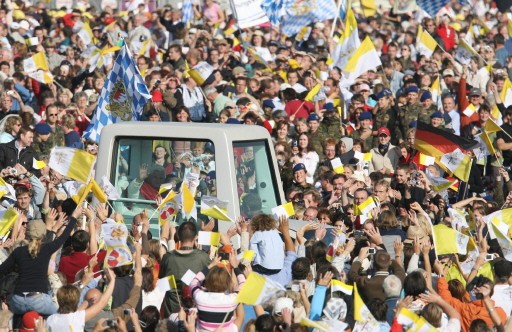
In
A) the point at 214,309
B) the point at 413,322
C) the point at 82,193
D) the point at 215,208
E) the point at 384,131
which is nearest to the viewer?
→ the point at 413,322

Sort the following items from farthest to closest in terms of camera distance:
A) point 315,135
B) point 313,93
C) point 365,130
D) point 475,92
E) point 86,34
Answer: point 86,34, point 475,92, point 313,93, point 365,130, point 315,135

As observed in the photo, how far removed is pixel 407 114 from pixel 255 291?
8944 millimetres

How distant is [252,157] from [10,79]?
24.1ft

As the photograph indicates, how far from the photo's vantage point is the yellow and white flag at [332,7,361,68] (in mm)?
21703

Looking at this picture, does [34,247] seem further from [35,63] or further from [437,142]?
[35,63]

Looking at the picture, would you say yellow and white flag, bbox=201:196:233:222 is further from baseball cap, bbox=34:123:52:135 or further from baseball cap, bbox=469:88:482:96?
baseball cap, bbox=469:88:482:96

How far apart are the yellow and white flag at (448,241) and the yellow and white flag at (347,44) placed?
936 cm

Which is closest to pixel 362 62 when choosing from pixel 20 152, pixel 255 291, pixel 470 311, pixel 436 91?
pixel 436 91

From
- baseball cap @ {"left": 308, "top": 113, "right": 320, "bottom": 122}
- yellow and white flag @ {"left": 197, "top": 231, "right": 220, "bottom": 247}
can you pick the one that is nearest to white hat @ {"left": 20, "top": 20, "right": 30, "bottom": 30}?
baseball cap @ {"left": 308, "top": 113, "right": 320, "bottom": 122}

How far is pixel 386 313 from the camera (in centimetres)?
1062

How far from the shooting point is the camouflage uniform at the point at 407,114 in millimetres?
18500

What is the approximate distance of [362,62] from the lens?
20.7 meters

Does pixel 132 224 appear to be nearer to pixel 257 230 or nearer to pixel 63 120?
pixel 257 230

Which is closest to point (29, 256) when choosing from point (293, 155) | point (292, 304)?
point (292, 304)
